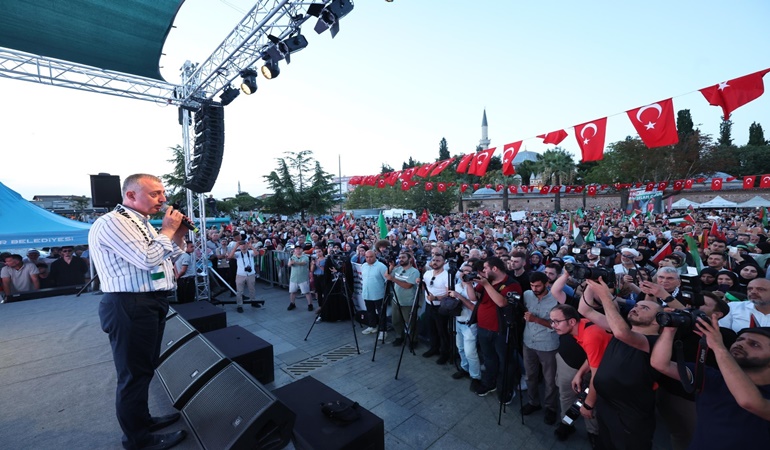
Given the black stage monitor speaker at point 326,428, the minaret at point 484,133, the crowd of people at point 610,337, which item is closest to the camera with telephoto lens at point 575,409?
the crowd of people at point 610,337

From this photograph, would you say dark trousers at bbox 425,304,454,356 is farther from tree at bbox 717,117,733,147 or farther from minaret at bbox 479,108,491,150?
minaret at bbox 479,108,491,150

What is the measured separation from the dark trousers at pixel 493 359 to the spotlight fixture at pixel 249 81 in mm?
6598

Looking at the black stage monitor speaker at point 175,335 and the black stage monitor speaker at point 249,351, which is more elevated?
the black stage monitor speaker at point 175,335

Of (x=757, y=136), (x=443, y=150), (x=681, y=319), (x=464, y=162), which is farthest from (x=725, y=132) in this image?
(x=681, y=319)

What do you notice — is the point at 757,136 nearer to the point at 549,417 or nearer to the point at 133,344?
the point at 549,417

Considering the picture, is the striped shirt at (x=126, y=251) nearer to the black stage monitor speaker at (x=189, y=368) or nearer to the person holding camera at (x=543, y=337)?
the black stage monitor speaker at (x=189, y=368)

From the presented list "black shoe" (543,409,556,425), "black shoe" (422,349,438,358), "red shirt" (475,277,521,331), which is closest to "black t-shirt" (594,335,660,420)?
"black shoe" (543,409,556,425)

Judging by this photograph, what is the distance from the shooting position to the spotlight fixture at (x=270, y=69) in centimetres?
666

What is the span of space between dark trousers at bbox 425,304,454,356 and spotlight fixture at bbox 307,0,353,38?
5.09 meters

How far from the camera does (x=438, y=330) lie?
17.6ft

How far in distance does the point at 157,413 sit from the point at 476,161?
10.6 meters

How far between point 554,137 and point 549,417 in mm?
7959

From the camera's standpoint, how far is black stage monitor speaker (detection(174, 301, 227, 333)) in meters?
5.36

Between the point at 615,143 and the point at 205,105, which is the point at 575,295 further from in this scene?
the point at 615,143
